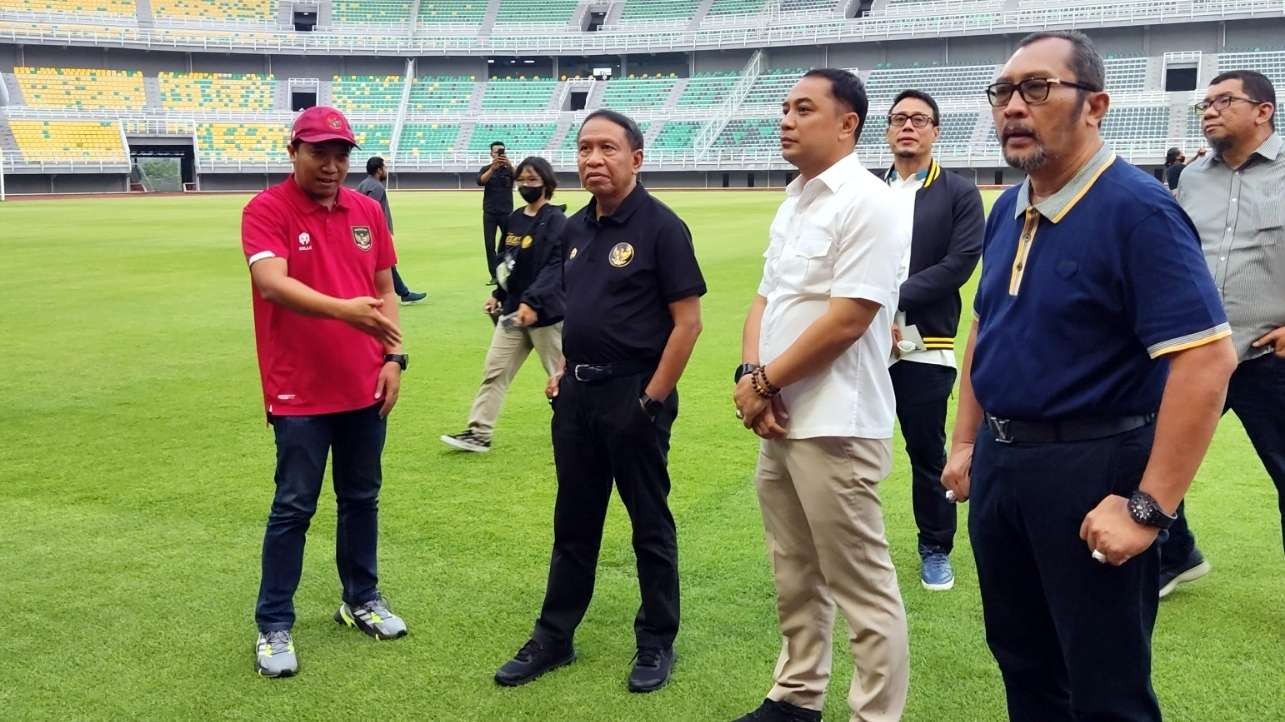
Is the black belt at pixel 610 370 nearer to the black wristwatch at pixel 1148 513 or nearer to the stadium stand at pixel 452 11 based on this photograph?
the black wristwatch at pixel 1148 513

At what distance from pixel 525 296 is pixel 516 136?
54.3 metres

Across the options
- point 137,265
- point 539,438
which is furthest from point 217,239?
point 539,438

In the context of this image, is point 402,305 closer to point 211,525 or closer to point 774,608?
point 211,525

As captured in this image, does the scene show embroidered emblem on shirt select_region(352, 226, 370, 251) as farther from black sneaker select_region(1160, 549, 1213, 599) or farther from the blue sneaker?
black sneaker select_region(1160, 549, 1213, 599)

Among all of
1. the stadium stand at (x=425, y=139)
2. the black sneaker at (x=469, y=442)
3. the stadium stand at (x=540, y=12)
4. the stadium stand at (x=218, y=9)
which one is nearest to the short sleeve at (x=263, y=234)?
the black sneaker at (x=469, y=442)

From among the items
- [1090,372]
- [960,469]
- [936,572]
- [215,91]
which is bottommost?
[936,572]

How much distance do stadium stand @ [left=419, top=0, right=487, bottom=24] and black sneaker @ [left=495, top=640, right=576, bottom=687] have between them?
65.1 m

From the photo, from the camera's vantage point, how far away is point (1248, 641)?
404 cm

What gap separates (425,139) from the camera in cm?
5869

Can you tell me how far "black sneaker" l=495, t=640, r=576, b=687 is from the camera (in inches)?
149

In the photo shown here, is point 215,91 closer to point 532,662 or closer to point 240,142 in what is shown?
point 240,142

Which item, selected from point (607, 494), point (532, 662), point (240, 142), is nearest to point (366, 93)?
point (240, 142)

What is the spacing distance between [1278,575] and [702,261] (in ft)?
45.1

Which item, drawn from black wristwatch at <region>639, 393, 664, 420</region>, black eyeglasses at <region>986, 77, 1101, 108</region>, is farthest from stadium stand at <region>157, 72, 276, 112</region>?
black eyeglasses at <region>986, 77, 1101, 108</region>
